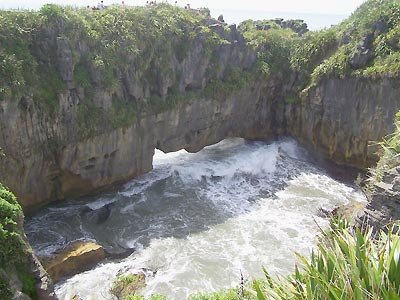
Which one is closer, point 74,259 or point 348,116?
point 74,259

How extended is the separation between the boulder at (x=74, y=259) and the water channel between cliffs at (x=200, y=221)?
47 cm

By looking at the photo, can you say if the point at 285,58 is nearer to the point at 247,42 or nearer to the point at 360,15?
the point at 247,42

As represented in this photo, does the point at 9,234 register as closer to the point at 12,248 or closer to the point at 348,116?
the point at 12,248

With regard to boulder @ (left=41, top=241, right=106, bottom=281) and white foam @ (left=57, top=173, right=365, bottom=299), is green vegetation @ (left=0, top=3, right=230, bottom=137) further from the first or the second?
white foam @ (left=57, top=173, right=365, bottom=299)

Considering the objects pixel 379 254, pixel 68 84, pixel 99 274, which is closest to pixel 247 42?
pixel 68 84

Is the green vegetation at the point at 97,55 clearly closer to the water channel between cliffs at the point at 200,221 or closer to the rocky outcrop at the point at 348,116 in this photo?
the water channel between cliffs at the point at 200,221

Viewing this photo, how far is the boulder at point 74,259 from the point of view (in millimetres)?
16719

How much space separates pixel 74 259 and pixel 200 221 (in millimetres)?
6746

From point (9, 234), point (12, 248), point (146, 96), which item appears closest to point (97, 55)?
point (146, 96)

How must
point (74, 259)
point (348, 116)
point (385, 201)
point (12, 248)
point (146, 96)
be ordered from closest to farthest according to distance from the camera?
point (385, 201) → point (12, 248) → point (74, 259) → point (146, 96) → point (348, 116)

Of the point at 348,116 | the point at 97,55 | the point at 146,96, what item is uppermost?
the point at 97,55

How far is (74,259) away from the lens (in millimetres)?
17266

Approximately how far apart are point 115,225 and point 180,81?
10.5m

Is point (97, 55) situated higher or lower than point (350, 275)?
higher
